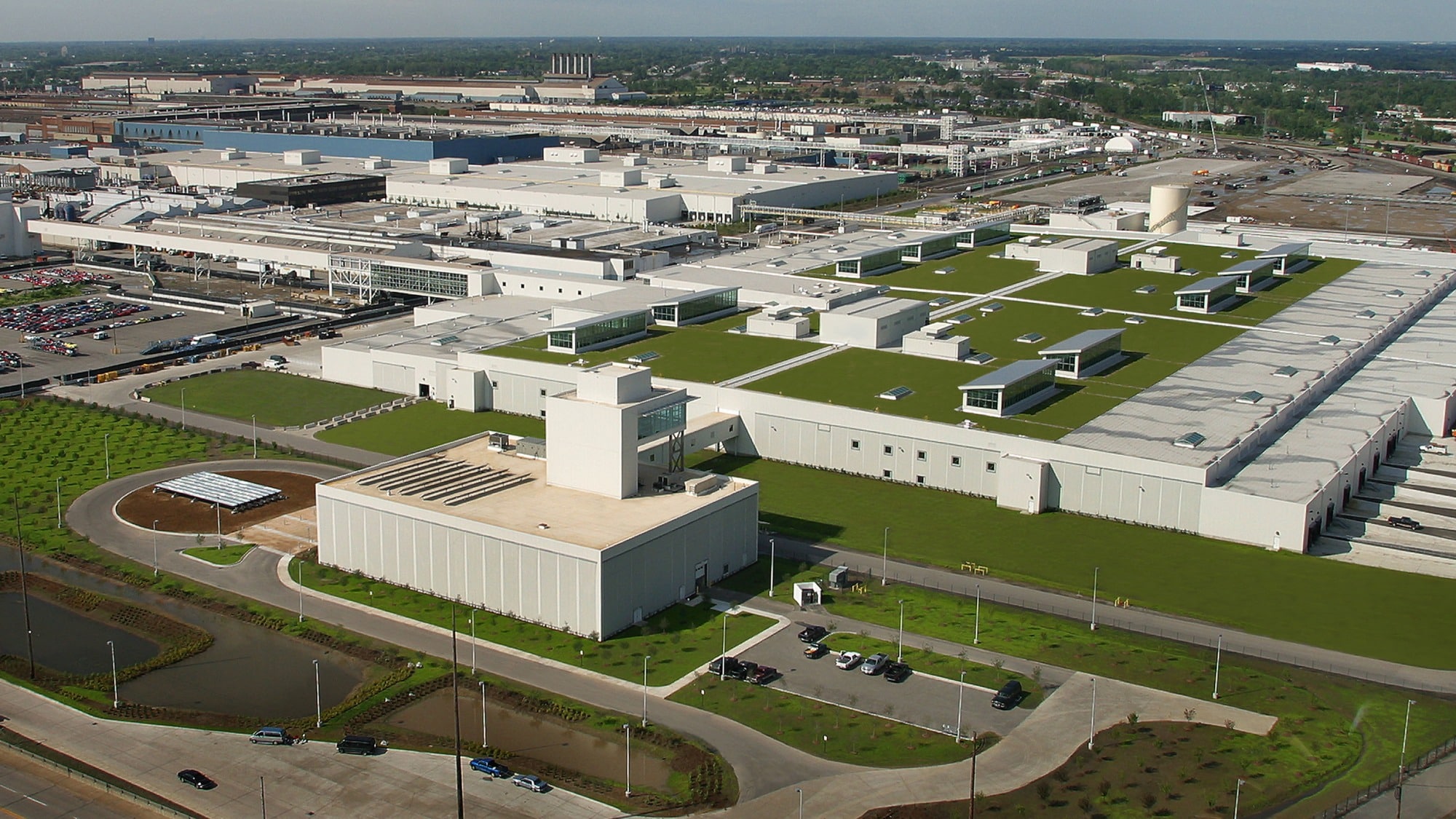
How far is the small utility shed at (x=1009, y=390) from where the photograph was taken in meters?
38.2

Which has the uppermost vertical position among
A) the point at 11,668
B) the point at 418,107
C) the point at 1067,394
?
the point at 418,107

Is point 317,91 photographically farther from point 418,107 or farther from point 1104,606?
point 1104,606

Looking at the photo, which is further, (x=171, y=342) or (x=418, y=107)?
(x=418, y=107)

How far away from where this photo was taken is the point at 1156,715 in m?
24.4

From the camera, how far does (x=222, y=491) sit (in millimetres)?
36156

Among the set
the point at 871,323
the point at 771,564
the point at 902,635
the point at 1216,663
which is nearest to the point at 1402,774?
the point at 1216,663

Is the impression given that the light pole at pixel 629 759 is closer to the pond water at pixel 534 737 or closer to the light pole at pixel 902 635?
the pond water at pixel 534 737

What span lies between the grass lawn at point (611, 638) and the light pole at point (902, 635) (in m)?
2.71

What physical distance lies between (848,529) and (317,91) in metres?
163

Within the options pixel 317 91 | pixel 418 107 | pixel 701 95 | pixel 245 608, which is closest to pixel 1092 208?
pixel 245 608

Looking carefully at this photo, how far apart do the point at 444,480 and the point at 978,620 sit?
12.6 m

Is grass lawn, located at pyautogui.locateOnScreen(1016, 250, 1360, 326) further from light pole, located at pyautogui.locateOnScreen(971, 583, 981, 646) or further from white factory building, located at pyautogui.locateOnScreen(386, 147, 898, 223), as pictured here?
white factory building, located at pyautogui.locateOnScreen(386, 147, 898, 223)

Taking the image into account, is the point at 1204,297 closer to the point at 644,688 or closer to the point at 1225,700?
the point at 1225,700

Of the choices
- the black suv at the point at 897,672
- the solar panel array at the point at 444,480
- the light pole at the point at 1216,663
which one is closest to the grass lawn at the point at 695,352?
the solar panel array at the point at 444,480
